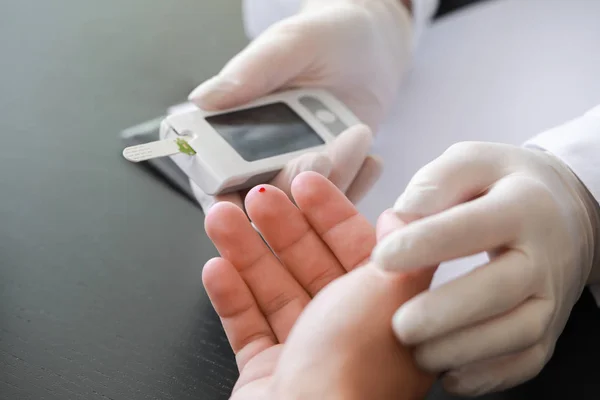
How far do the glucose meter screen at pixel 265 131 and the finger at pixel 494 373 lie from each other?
0.21 m

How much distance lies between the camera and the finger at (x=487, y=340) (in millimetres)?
281

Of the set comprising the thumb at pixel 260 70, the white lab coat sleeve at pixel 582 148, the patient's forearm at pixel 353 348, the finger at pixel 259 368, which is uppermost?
the thumb at pixel 260 70

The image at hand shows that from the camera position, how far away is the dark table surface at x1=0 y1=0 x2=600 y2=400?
13.0 inches

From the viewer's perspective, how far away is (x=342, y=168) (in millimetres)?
452

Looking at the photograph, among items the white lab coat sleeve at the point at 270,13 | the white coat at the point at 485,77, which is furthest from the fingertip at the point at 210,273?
the white lab coat sleeve at the point at 270,13

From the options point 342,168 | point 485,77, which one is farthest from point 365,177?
point 485,77

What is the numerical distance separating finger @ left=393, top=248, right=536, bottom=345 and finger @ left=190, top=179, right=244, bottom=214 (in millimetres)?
184

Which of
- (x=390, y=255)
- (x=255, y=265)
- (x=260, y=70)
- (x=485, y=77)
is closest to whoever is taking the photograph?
(x=390, y=255)

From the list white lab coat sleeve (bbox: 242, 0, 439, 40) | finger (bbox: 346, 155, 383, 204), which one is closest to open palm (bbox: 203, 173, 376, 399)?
finger (bbox: 346, 155, 383, 204)

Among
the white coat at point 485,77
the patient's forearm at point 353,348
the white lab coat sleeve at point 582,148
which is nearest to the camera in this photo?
the patient's forearm at point 353,348

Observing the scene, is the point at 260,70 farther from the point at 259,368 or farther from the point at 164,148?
the point at 259,368

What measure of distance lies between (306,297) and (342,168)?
0.42 ft

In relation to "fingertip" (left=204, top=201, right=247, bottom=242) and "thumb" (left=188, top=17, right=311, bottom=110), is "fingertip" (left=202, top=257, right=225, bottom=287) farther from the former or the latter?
"thumb" (left=188, top=17, right=311, bottom=110)

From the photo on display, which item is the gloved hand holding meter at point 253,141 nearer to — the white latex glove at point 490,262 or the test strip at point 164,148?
the test strip at point 164,148
